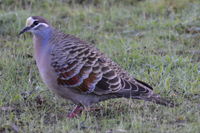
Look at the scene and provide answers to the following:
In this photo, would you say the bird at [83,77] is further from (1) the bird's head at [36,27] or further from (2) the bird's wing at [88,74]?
(1) the bird's head at [36,27]

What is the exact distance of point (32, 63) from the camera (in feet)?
27.4

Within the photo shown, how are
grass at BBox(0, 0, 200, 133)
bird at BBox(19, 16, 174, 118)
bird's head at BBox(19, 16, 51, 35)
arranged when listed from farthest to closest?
bird's head at BBox(19, 16, 51, 35) → bird at BBox(19, 16, 174, 118) → grass at BBox(0, 0, 200, 133)

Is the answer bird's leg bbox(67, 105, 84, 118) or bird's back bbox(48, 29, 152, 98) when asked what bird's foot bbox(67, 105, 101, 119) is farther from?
bird's back bbox(48, 29, 152, 98)

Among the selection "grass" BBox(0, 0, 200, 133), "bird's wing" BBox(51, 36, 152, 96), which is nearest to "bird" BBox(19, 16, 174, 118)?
"bird's wing" BBox(51, 36, 152, 96)

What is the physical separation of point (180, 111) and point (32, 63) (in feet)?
10.0

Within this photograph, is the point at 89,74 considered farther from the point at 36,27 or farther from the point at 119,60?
the point at 119,60

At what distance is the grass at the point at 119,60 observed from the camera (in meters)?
5.82

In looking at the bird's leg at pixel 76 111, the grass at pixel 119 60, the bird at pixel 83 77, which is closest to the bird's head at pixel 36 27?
the bird at pixel 83 77

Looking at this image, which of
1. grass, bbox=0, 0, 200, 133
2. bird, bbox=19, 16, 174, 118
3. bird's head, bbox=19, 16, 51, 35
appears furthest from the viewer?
bird's head, bbox=19, 16, 51, 35

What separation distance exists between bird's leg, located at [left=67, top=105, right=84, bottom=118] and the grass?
9 cm

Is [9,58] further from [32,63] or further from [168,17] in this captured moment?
[168,17]

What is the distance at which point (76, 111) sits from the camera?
630 centimetres

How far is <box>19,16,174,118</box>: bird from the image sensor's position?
20.1 feet

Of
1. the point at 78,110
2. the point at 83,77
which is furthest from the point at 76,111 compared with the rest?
the point at 83,77
